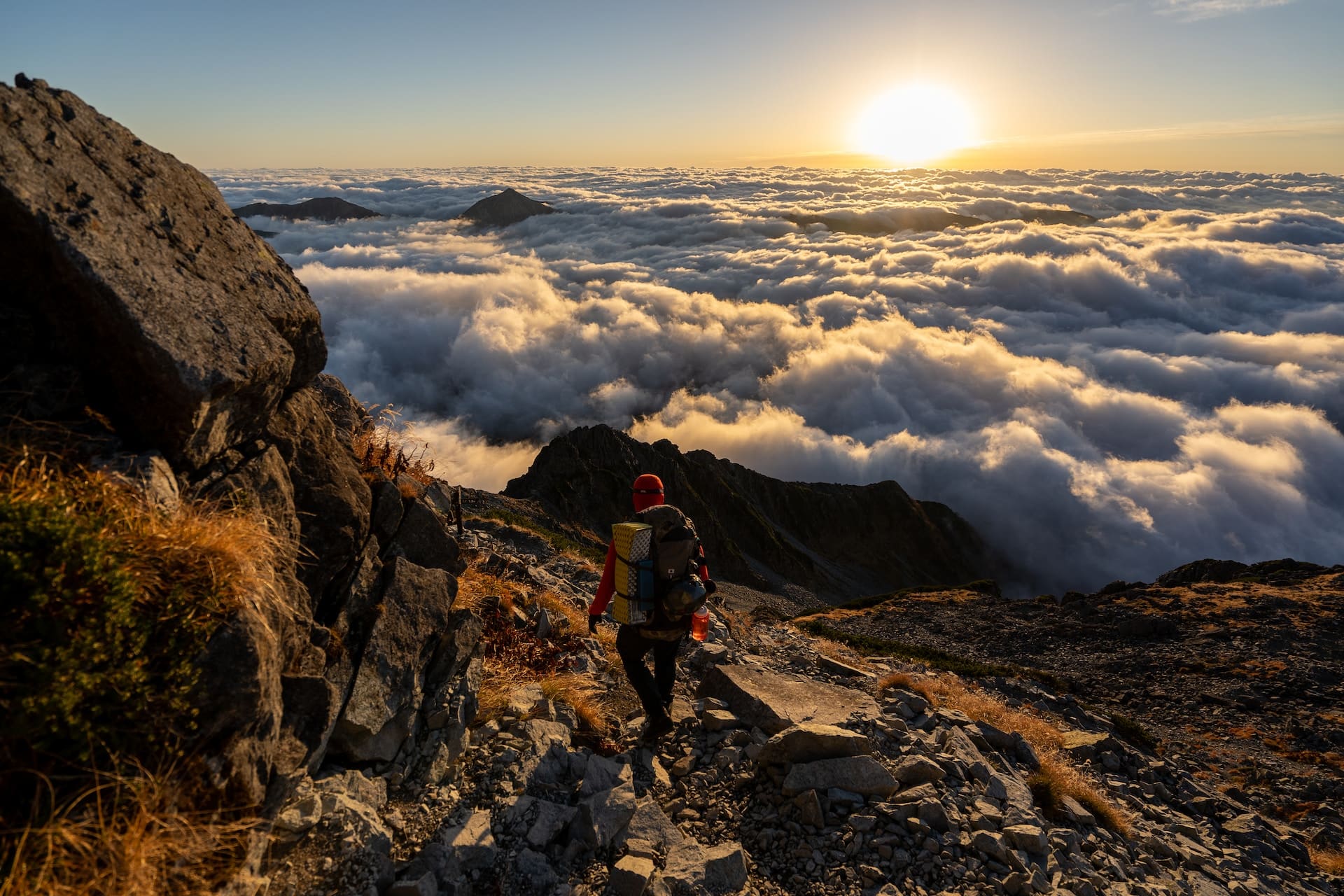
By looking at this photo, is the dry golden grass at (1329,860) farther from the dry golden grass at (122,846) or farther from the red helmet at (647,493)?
the dry golden grass at (122,846)

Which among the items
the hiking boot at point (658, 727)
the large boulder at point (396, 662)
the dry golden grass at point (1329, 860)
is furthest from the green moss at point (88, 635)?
the dry golden grass at point (1329, 860)

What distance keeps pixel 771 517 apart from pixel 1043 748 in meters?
90.7

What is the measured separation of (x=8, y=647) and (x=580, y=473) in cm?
6317

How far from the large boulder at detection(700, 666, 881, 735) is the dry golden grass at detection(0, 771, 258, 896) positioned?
5.51 metres

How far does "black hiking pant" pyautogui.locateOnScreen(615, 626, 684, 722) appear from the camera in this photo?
705 centimetres

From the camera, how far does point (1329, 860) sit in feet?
39.0

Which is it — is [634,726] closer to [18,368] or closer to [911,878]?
[911,878]

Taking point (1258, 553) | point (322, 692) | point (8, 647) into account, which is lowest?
point (1258, 553)

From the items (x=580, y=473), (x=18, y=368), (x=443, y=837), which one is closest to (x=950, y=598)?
(x=580, y=473)

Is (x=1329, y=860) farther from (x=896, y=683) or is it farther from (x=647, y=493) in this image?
(x=647, y=493)

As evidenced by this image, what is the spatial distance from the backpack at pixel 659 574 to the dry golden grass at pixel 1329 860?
13236mm

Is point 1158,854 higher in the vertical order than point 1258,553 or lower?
higher

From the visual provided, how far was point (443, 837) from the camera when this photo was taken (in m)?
5.08

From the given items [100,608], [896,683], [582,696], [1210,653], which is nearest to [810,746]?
[582,696]
